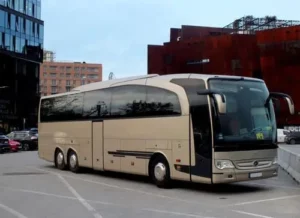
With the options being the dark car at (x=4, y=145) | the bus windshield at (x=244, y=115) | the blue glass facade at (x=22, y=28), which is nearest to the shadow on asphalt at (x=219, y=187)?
the bus windshield at (x=244, y=115)

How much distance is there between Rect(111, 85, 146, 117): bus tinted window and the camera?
50.0 feet

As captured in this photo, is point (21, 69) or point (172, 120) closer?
point (172, 120)

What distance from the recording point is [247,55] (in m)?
72.9

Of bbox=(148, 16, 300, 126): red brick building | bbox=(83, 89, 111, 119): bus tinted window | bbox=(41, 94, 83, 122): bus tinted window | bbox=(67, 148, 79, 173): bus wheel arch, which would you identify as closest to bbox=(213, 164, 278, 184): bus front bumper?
bbox=(83, 89, 111, 119): bus tinted window

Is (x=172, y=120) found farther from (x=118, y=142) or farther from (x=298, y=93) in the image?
(x=298, y=93)

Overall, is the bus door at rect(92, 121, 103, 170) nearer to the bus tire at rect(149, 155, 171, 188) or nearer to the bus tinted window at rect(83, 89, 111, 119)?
the bus tinted window at rect(83, 89, 111, 119)

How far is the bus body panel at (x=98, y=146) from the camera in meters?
17.5

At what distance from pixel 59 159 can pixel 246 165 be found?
10.4 metres

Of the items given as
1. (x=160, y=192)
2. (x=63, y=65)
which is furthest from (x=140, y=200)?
(x=63, y=65)

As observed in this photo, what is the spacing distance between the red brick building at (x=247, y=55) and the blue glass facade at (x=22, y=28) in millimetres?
18961

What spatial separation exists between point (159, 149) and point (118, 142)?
95.4 inches

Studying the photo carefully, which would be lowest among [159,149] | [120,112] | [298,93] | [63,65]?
[159,149]

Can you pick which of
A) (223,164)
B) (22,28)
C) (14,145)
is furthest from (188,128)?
(22,28)

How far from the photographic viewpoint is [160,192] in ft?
44.2
